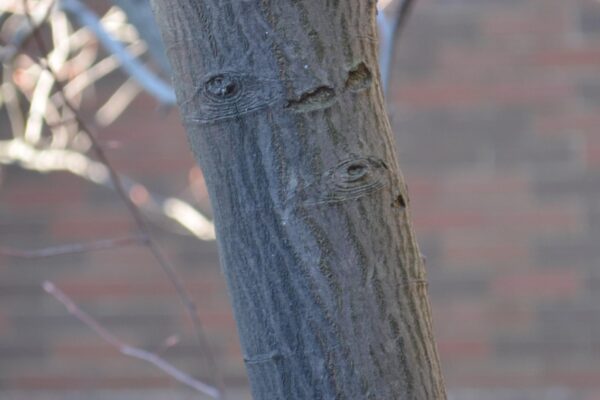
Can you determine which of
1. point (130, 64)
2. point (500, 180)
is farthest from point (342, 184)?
point (500, 180)

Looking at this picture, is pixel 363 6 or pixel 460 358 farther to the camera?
pixel 460 358

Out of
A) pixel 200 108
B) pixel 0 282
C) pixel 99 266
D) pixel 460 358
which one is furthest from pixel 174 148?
pixel 200 108

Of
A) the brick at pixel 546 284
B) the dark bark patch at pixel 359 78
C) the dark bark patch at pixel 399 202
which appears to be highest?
the brick at pixel 546 284

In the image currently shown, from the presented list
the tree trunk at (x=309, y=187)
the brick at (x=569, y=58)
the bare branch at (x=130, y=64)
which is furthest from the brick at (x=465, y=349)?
the tree trunk at (x=309, y=187)

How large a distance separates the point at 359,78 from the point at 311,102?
0.15 ft

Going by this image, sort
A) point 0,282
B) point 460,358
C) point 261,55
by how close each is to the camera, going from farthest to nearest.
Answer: point 0,282 < point 460,358 < point 261,55

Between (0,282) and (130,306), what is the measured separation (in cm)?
63

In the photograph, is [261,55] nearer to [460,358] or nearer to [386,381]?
[386,381]

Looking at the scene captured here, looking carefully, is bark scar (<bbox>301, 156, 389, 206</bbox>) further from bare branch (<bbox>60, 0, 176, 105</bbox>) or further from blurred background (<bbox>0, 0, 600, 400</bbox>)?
blurred background (<bbox>0, 0, 600, 400</bbox>)

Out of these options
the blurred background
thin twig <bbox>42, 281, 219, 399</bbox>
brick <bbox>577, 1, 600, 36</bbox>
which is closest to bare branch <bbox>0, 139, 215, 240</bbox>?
thin twig <bbox>42, 281, 219, 399</bbox>

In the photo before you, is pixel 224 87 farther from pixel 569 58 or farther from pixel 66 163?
pixel 569 58

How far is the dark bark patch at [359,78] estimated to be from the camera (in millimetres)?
752

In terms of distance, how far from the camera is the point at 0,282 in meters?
4.30

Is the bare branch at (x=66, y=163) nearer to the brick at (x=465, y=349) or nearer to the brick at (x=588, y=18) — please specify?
the brick at (x=465, y=349)
